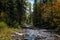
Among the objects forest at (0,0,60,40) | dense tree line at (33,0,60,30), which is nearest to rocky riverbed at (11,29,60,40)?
forest at (0,0,60,40)

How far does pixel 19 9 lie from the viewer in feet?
104

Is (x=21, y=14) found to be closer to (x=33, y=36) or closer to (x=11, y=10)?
(x=11, y=10)

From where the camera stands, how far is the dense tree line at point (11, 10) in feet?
79.1

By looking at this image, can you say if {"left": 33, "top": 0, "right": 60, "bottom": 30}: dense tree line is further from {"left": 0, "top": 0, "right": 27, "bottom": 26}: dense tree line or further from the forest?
{"left": 0, "top": 0, "right": 27, "bottom": 26}: dense tree line

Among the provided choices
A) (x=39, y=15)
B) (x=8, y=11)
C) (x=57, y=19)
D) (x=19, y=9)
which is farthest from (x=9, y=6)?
(x=39, y=15)

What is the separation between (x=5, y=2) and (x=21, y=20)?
839cm

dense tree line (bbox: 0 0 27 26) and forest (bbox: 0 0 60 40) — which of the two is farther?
dense tree line (bbox: 0 0 27 26)

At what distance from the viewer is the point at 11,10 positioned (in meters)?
27.1

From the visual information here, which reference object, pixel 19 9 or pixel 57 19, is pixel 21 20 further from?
pixel 57 19

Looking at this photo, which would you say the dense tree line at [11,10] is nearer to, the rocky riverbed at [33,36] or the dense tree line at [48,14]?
the dense tree line at [48,14]

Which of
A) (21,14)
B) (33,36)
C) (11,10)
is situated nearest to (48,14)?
(21,14)

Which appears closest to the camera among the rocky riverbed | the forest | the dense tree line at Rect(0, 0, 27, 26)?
the rocky riverbed

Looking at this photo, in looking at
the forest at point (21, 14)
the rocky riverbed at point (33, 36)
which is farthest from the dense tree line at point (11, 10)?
the rocky riverbed at point (33, 36)

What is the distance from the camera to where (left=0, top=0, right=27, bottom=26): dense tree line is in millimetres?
24109
